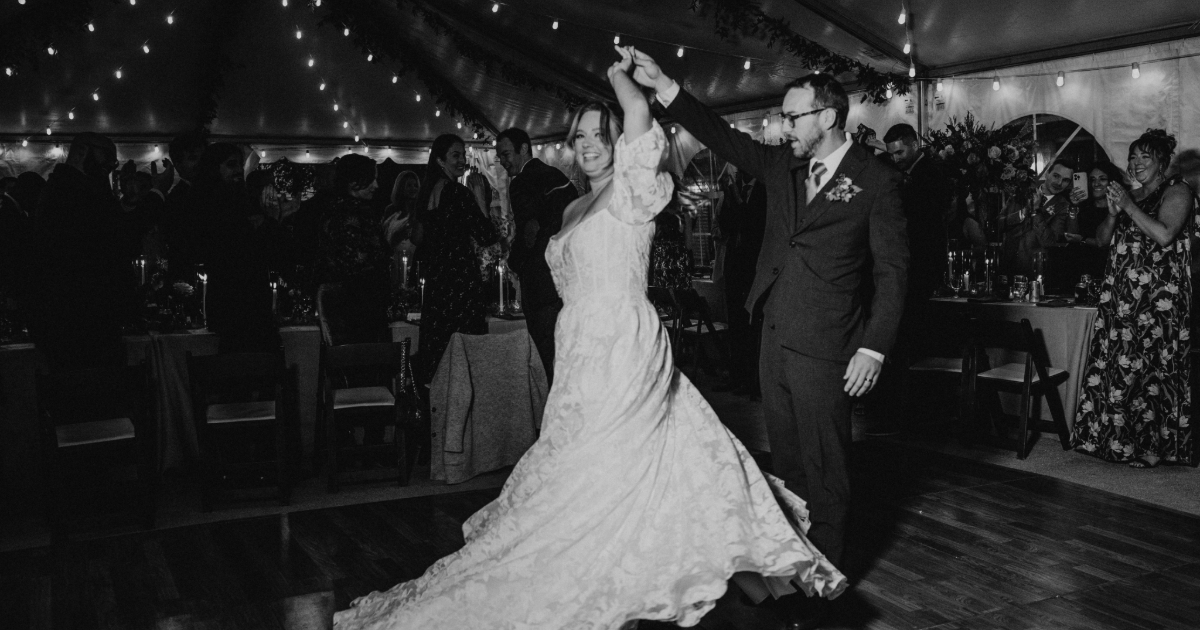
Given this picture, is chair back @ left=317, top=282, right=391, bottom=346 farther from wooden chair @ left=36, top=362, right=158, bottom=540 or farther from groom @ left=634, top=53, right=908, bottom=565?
groom @ left=634, top=53, right=908, bottom=565

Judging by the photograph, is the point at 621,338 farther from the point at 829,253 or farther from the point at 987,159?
the point at 987,159

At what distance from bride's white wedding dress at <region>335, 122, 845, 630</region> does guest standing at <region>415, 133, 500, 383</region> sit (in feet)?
7.69

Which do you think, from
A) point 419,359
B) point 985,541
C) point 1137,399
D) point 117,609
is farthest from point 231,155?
point 1137,399

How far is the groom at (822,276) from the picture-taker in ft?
10.2

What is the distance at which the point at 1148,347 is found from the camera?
5.41m

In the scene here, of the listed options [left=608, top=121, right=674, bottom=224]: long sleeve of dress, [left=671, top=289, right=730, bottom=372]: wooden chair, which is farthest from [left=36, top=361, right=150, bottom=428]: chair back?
[left=671, top=289, right=730, bottom=372]: wooden chair

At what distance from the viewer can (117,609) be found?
3.43m

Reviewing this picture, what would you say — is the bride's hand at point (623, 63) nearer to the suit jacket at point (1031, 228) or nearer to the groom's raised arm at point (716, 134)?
the groom's raised arm at point (716, 134)

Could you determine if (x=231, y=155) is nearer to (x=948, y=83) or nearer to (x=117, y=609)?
(x=117, y=609)

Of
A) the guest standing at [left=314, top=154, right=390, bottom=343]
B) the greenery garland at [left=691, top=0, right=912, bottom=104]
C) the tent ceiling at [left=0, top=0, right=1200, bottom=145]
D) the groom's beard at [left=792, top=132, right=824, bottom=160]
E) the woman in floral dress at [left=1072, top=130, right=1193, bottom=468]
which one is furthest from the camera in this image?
the greenery garland at [left=691, top=0, right=912, bottom=104]

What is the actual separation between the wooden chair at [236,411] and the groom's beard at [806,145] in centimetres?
289

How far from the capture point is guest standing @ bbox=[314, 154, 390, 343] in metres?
5.38

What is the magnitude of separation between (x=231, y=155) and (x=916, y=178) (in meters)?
4.24

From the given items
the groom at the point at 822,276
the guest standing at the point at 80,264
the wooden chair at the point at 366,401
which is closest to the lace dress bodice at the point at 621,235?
the groom at the point at 822,276
